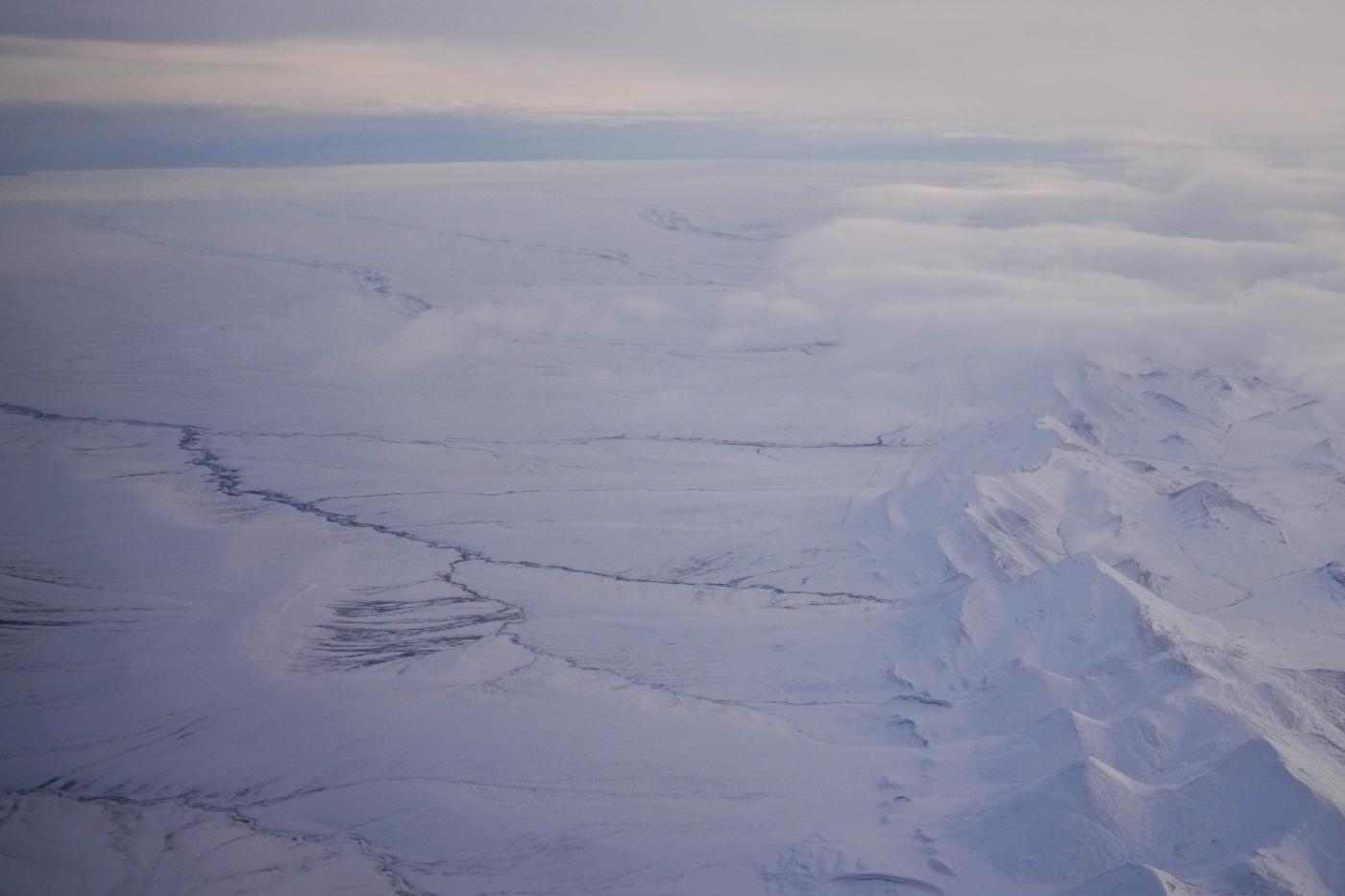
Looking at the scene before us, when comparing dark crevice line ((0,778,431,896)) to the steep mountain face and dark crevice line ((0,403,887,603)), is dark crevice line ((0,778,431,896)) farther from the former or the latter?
dark crevice line ((0,403,887,603))

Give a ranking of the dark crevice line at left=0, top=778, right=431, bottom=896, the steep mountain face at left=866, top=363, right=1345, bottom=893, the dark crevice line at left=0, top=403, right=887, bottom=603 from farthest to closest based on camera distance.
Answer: the dark crevice line at left=0, top=403, right=887, bottom=603
the dark crevice line at left=0, top=778, right=431, bottom=896
the steep mountain face at left=866, top=363, right=1345, bottom=893

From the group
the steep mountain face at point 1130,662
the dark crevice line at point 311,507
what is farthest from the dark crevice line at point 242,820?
the dark crevice line at point 311,507

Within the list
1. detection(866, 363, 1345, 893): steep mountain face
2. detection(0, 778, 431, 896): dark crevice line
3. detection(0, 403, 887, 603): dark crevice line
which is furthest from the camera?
detection(0, 403, 887, 603): dark crevice line

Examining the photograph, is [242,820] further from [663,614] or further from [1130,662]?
[1130,662]

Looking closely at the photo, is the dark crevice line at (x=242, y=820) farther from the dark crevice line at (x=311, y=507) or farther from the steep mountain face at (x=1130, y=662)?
the dark crevice line at (x=311, y=507)

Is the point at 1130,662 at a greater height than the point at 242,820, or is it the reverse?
the point at 1130,662

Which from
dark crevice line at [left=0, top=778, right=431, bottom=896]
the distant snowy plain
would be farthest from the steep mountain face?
dark crevice line at [left=0, top=778, right=431, bottom=896]

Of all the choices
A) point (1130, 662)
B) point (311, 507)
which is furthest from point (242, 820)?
point (1130, 662)

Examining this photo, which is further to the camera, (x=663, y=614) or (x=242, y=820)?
(x=663, y=614)
